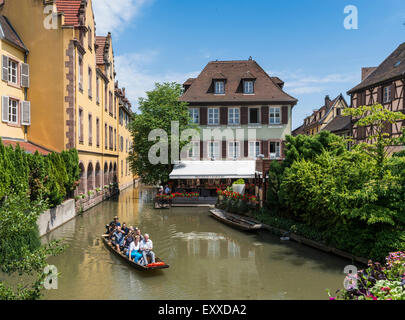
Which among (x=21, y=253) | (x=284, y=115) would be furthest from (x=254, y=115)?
(x=21, y=253)

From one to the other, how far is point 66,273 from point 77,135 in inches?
482

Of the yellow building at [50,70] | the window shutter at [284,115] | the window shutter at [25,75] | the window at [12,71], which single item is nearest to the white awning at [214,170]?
the window shutter at [284,115]

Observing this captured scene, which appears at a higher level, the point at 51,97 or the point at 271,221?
the point at 51,97

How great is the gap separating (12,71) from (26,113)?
243 centimetres

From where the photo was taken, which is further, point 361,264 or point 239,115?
point 239,115

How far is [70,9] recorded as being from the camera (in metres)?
23.0

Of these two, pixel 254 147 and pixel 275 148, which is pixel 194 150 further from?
pixel 275 148

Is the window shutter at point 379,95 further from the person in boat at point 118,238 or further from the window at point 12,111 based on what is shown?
the window at point 12,111

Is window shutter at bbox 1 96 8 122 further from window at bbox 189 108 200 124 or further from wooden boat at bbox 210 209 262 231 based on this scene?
window at bbox 189 108 200 124

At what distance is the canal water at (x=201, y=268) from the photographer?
9.16 metres

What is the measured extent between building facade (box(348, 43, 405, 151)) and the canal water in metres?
13.1

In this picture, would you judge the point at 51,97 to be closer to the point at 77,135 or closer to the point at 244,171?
the point at 77,135

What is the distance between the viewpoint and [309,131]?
5784 cm
